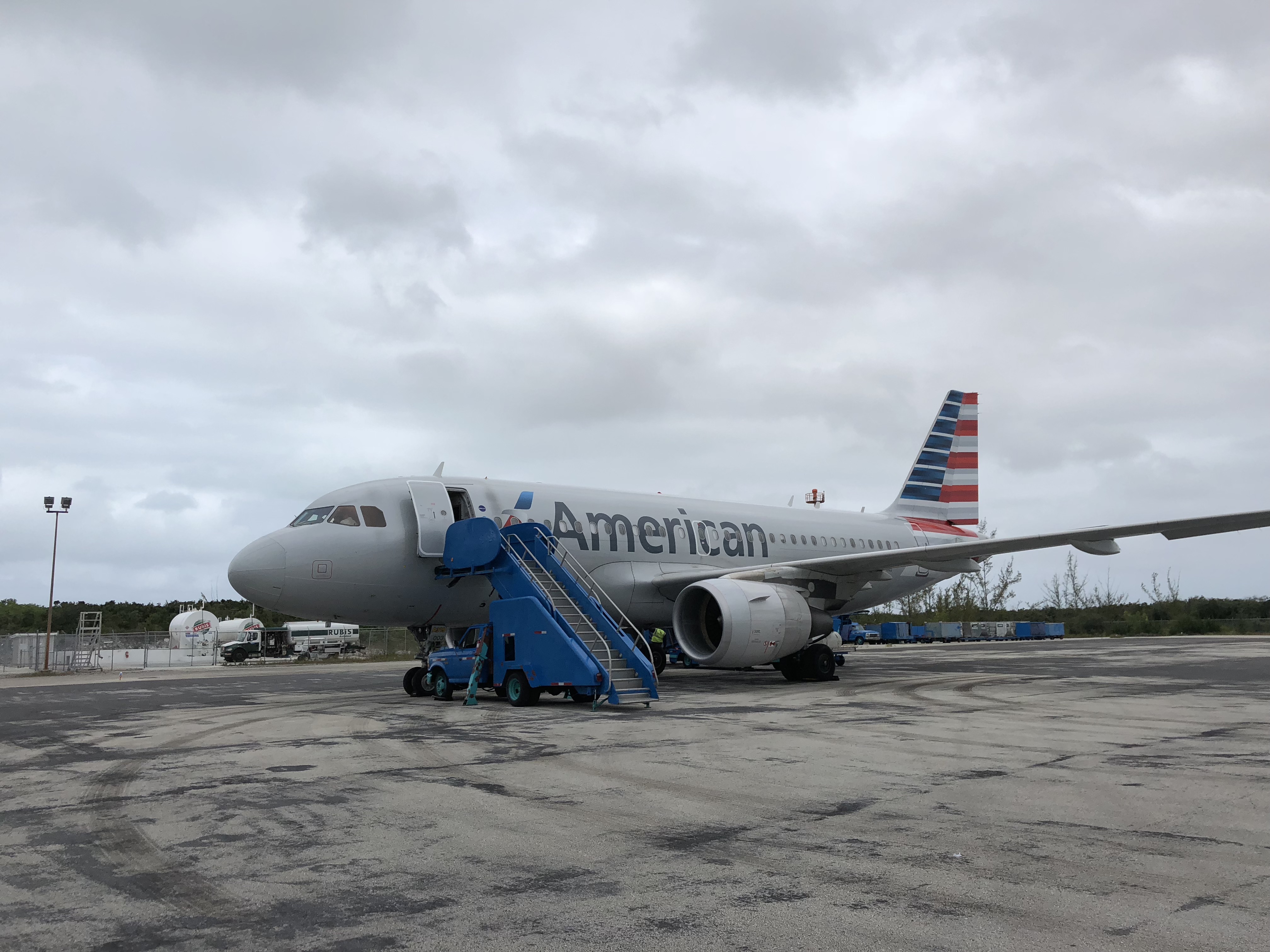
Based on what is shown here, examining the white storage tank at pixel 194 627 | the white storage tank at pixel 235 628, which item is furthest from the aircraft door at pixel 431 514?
the white storage tank at pixel 235 628

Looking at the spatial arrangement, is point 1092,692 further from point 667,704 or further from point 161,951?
point 161,951

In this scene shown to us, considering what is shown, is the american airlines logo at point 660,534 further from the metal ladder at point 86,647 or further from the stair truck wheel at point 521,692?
the metal ladder at point 86,647

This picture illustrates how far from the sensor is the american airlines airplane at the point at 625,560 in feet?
51.6

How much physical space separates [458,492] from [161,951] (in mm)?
14253

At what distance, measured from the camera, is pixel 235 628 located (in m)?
58.4

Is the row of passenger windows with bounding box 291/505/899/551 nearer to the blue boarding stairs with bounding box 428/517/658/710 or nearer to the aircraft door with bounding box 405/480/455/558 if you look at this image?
the aircraft door with bounding box 405/480/455/558

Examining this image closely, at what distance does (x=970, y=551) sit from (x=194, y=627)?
48.9 metres

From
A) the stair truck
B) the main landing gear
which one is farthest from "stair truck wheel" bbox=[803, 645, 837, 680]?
the stair truck

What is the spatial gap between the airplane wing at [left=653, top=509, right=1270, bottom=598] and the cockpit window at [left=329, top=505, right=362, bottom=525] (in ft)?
20.9

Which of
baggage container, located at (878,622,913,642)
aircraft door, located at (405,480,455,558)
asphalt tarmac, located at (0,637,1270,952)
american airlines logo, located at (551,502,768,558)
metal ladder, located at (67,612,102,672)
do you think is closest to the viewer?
asphalt tarmac, located at (0,637,1270,952)

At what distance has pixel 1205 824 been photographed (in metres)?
5.59

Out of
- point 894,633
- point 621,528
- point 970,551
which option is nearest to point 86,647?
point 621,528

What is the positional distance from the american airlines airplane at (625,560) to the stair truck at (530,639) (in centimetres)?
89

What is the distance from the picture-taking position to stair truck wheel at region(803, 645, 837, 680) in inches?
731
